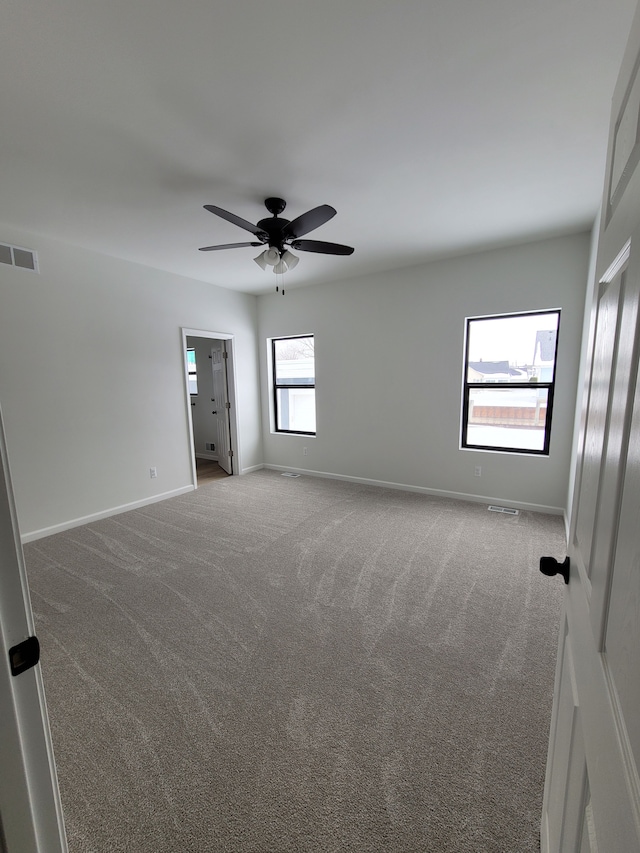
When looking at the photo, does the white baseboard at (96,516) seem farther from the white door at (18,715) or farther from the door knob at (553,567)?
the door knob at (553,567)

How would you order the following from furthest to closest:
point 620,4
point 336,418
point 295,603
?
point 336,418 < point 295,603 < point 620,4

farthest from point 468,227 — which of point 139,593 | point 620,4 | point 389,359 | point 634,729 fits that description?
point 139,593

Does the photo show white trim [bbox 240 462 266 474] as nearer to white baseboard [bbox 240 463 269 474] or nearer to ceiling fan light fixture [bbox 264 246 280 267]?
white baseboard [bbox 240 463 269 474]

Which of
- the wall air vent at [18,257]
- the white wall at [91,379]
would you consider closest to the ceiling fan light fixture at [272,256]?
the white wall at [91,379]

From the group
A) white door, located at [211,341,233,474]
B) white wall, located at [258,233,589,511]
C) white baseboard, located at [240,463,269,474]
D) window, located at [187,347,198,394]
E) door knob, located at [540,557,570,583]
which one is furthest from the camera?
window, located at [187,347,198,394]

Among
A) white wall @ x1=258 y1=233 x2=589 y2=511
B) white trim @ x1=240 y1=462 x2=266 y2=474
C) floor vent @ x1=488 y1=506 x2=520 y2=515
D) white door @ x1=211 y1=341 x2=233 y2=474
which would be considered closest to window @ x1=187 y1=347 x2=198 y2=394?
white door @ x1=211 y1=341 x2=233 y2=474

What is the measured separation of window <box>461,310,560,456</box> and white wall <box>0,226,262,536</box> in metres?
3.55

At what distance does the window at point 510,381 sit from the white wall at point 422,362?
0.12m

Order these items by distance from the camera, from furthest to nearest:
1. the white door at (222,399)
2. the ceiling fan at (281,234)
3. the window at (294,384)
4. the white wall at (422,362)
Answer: the white door at (222,399), the window at (294,384), the white wall at (422,362), the ceiling fan at (281,234)

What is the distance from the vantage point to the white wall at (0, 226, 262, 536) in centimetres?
337

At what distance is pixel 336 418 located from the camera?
209 inches

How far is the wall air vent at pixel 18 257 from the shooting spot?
10.5 ft

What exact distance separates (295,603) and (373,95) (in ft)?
9.62

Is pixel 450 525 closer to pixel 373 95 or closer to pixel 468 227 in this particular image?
pixel 468 227
